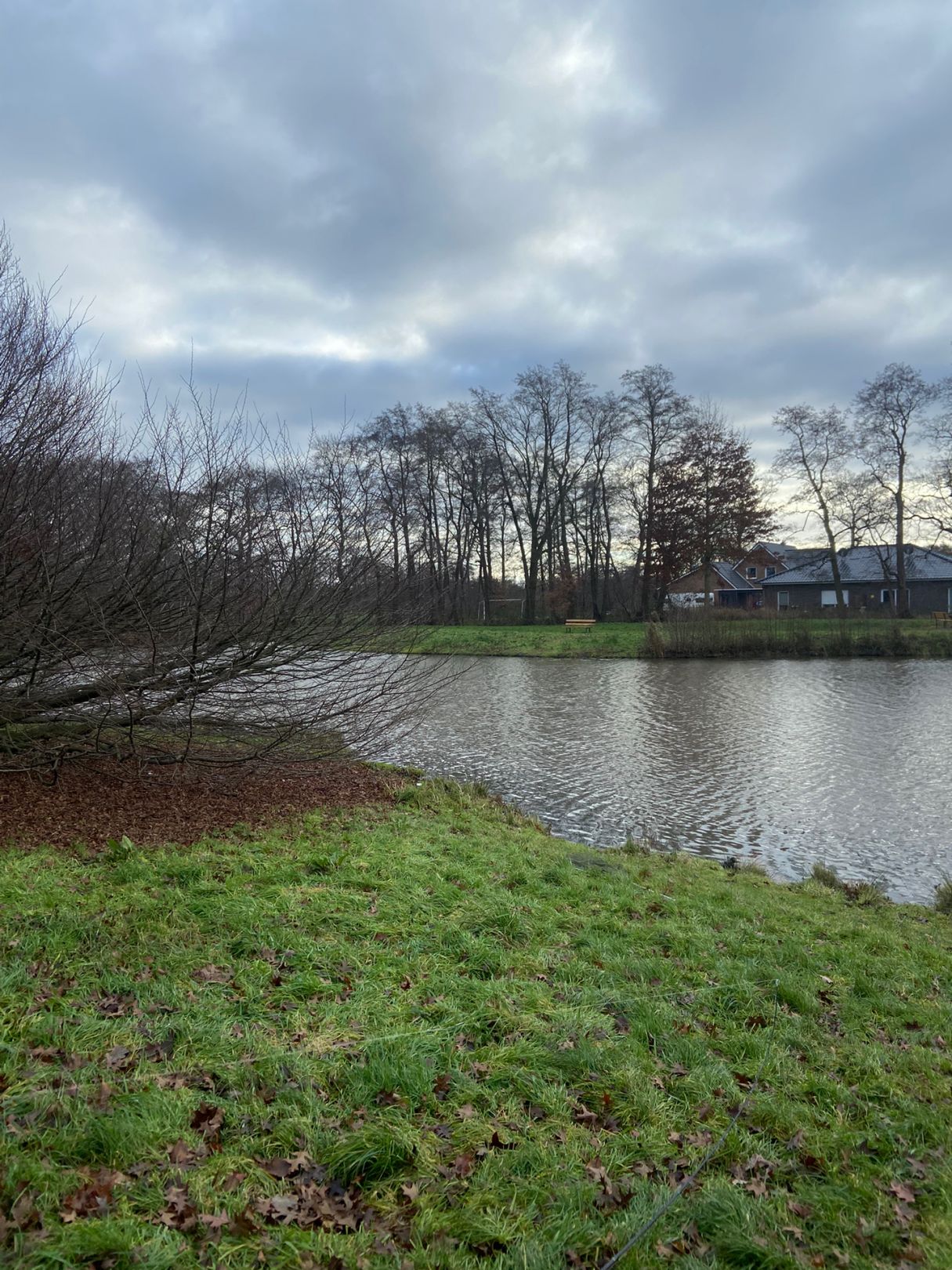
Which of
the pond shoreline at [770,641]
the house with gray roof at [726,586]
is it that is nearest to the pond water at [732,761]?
the pond shoreline at [770,641]

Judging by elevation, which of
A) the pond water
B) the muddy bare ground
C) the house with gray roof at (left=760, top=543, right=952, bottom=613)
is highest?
the house with gray roof at (left=760, top=543, right=952, bottom=613)

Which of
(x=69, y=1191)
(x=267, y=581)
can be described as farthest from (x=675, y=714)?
(x=69, y=1191)

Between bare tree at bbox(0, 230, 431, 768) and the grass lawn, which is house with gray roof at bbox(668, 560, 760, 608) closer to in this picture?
bare tree at bbox(0, 230, 431, 768)

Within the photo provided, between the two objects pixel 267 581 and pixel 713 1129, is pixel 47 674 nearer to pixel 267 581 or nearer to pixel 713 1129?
pixel 267 581

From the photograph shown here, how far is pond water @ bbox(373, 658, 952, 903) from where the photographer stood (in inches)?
360

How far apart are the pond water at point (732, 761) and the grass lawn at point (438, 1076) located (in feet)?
11.2

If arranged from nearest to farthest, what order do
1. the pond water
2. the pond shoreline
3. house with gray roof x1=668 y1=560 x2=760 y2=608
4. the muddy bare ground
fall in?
the muddy bare ground → the pond water → the pond shoreline → house with gray roof x1=668 y1=560 x2=760 y2=608

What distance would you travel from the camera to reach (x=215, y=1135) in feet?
9.21

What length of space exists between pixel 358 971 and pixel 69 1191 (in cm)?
191

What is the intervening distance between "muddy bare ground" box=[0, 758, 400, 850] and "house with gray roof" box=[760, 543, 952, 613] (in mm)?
41171

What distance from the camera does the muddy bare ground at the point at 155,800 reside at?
245 inches

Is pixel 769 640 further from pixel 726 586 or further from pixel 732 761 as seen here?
pixel 726 586

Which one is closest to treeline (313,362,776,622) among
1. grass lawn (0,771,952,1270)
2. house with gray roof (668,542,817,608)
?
house with gray roof (668,542,817,608)

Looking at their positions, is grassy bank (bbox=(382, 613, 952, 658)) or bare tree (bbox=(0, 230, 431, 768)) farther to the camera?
grassy bank (bbox=(382, 613, 952, 658))
